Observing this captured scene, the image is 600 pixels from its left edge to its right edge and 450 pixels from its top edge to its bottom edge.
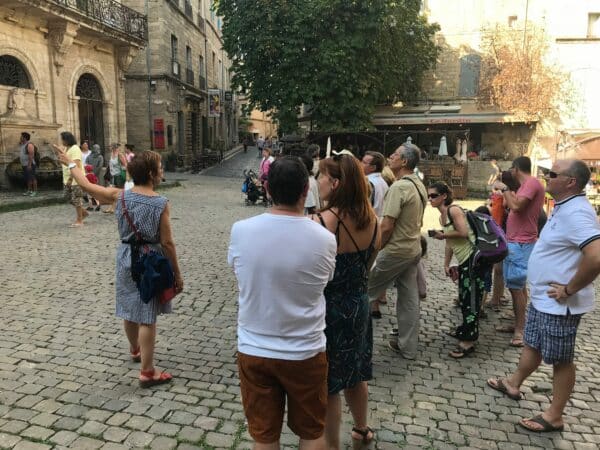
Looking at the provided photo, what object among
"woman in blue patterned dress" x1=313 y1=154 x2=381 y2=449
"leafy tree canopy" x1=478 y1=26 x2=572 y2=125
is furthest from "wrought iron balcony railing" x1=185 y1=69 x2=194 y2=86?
"woman in blue patterned dress" x1=313 y1=154 x2=381 y2=449

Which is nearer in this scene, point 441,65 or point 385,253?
point 385,253

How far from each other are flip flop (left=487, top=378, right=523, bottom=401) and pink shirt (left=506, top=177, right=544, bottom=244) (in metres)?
1.50

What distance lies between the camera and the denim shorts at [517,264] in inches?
185

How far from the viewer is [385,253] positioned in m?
4.28

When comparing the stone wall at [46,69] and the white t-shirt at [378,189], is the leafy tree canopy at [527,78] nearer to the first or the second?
the stone wall at [46,69]

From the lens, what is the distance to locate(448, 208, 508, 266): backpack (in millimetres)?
4297

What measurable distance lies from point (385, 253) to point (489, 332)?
5.65 ft

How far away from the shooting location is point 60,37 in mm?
16453

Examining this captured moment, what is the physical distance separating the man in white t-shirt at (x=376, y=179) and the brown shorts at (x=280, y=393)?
3.14 metres

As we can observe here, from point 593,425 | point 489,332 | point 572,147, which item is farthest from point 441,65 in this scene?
point 593,425

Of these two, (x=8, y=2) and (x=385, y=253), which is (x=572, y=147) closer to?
(x=385, y=253)

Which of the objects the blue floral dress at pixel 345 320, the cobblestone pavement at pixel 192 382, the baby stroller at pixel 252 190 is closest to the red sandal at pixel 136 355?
the cobblestone pavement at pixel 192 382

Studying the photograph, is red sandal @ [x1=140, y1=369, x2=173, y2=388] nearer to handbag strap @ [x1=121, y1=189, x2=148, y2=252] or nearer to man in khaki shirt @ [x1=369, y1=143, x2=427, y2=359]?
handbag strap @ [x1=121, y1=189, x2=148, y2=252]

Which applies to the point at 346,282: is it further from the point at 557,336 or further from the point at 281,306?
the point at 557,336
